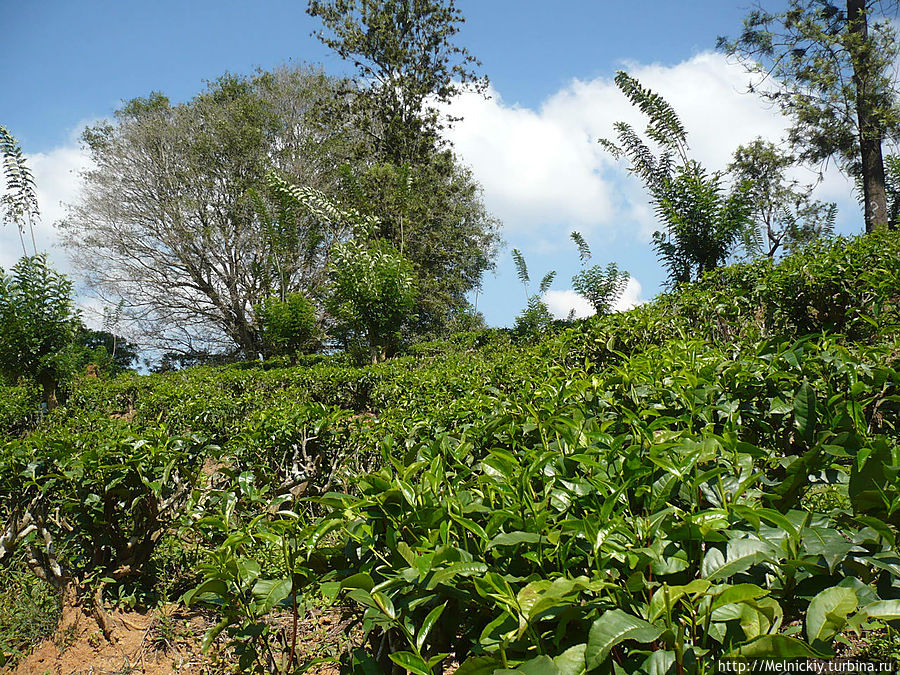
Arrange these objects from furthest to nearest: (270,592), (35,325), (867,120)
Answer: (867,120)
(35,325)
(270,592)

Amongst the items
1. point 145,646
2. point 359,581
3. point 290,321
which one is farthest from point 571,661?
point 290,321

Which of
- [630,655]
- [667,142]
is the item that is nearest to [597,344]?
[630,655]

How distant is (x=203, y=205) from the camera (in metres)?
17.5

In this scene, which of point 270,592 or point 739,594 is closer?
point 739,594

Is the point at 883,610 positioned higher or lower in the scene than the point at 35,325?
lower

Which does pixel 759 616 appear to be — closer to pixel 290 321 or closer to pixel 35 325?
pixel 35 325

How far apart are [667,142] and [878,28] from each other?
321 inches

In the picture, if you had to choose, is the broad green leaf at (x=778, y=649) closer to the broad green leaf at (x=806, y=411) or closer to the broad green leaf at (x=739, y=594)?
the broad green leaf at (x=739, y=594)

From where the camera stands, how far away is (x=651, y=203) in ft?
27.6

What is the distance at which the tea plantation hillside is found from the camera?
0.82 m

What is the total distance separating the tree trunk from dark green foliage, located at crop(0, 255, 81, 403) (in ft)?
47.9

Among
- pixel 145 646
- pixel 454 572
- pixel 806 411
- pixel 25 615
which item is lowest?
pixel 145 646

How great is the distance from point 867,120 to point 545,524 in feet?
49.7

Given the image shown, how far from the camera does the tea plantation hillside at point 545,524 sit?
2.69ft
